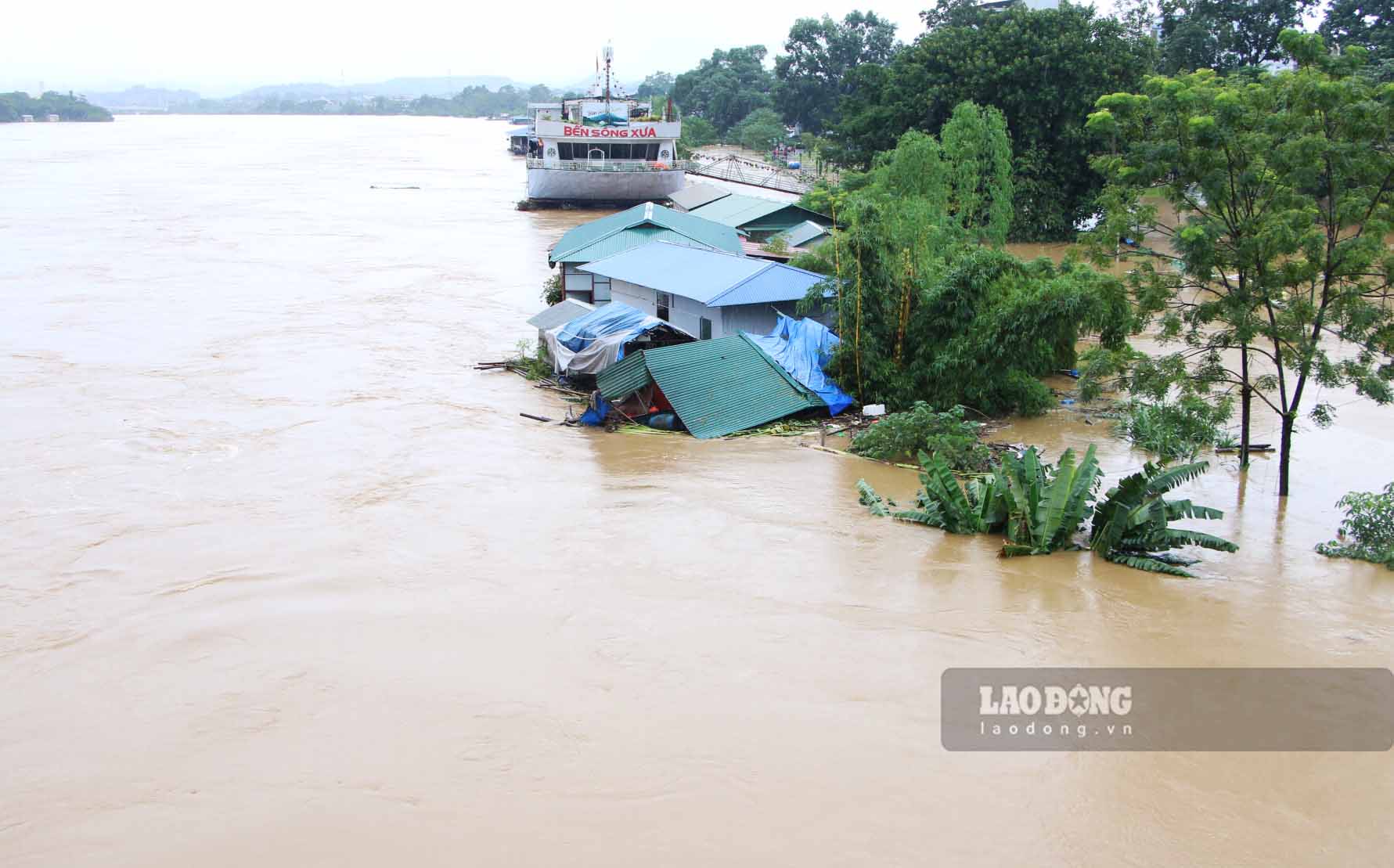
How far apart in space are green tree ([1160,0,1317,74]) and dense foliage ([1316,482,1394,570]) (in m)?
34.8

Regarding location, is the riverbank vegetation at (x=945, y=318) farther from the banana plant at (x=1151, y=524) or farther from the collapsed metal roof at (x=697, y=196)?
the collapsed metal roof at (x=697, y=196)

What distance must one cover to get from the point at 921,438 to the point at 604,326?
593cm

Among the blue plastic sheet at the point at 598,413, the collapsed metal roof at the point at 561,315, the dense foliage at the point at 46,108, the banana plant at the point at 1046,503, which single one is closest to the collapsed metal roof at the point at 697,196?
the collapsed metal roof at the point at 561,315

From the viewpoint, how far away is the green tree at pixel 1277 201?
1166 cm

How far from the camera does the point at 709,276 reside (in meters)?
19.4

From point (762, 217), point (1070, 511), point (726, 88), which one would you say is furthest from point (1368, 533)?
point (726, 88)

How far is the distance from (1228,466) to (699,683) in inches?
360

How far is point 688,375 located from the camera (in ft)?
55.0

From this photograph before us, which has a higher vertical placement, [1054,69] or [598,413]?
[1054,69]

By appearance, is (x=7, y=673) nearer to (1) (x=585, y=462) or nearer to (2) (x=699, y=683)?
(2) (x=699, y=683)

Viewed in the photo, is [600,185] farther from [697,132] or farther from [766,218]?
A: [697,132]

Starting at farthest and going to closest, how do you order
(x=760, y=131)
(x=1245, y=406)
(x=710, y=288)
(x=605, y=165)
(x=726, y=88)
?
(x=726, y=88)
(x=760, y=131)
(x=605, y=165)
(x=710, y=288)
(x=1245, y=406)

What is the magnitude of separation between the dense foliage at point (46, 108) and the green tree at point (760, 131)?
335 ft
